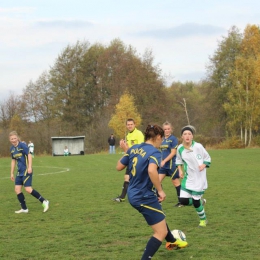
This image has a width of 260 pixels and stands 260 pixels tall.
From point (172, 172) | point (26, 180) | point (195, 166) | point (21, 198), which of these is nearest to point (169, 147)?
point (172, 172)

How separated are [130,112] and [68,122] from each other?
419 inches

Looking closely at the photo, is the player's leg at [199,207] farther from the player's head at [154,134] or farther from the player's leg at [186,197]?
the player's head at [154,134]

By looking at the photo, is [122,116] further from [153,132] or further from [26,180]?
[153,132]

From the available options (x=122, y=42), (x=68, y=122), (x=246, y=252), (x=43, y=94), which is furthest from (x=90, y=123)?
(x=246, y=252)

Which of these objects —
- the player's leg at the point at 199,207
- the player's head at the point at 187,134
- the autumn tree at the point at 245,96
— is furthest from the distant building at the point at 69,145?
the player's head at the point at 187,134

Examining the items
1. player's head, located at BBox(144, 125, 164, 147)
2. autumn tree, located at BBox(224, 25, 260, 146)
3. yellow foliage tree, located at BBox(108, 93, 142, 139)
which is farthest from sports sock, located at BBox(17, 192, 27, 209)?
autumn tree, located at BBox(224, 25, 260, 146)

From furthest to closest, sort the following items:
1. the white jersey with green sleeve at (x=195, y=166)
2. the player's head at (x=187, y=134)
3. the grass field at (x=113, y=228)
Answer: the white jersey with green sleeve at (x=195, y=166) → the player's head at (x=187, y=134) → the grass field at (x=113, y=228)

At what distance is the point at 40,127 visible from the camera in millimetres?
53219

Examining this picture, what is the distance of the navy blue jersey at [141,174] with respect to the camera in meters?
5.51

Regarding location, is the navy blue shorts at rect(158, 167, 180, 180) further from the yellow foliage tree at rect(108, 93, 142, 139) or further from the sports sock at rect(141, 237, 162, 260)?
the yellow foliage tree at rect(108, 93, 142, 139)

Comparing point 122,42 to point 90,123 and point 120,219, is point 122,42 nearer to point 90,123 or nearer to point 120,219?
point 90,123

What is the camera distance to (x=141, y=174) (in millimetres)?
5559

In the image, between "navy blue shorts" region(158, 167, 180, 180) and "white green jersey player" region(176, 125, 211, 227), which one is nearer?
"white green jersey player" region(176, 125, 211, 227)

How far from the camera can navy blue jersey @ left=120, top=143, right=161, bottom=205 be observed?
5512mm
